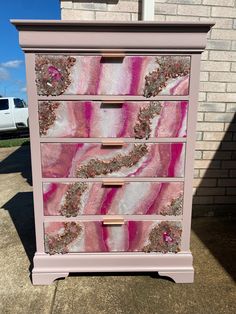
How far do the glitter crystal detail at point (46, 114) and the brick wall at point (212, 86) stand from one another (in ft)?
5.14

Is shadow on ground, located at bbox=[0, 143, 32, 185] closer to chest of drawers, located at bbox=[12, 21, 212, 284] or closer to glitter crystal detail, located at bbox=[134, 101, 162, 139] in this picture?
chest of drawers, located at bbox=[12, 21, 212, 284]

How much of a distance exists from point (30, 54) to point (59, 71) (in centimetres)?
26

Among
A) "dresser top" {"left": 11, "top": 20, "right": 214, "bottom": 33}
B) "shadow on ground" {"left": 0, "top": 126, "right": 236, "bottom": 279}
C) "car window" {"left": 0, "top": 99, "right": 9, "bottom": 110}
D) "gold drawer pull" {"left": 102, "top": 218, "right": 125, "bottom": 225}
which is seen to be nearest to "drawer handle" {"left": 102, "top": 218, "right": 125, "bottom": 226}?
"gold drawer pull" {"left": 102, "top": 218, "right": 125, "bottom": 225}

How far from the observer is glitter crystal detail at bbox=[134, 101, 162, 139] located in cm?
243

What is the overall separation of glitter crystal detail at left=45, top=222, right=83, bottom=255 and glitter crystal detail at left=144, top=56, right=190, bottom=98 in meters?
1.35

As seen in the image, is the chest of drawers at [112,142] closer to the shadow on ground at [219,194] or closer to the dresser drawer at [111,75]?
the dresser drawer at [111,75]

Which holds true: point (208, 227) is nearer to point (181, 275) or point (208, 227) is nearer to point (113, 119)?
point (181, 275)

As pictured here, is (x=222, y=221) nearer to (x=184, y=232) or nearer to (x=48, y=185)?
(x=184, y=232)

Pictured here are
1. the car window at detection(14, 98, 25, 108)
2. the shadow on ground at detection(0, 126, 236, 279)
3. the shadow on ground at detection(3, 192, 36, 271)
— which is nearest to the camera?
the shadow on ground at detection(0, 126, 236, 279)

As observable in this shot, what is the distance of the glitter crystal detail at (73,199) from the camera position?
2.56m

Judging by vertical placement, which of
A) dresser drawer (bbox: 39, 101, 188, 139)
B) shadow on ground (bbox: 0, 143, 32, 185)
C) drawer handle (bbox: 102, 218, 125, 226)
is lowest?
shadow on ground (bbox: 0, 143, 32, 185)

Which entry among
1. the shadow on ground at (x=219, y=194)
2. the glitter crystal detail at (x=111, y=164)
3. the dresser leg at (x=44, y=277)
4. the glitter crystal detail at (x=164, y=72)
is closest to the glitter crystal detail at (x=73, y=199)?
the glitter crystal detail at (x=111, y=164)

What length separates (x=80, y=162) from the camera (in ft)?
8.25

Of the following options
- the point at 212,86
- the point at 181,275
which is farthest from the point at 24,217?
the point at 212,86
